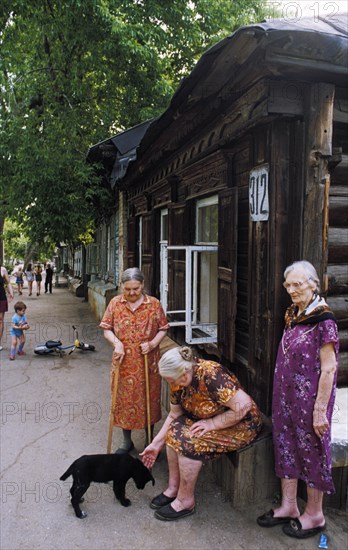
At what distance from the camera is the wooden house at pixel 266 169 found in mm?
2904

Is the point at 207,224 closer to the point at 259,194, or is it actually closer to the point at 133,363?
the point at 259,194

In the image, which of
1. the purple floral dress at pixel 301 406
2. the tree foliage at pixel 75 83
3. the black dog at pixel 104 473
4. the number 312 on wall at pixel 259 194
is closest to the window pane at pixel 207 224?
the number 312 on wall at pixel 259 194

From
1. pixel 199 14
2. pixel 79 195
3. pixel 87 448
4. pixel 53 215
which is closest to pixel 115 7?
pixel 199 14

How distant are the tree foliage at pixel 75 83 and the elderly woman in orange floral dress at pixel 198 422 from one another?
8187mm

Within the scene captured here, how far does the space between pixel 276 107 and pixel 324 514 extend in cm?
297

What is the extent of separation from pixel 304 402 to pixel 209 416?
688 mm

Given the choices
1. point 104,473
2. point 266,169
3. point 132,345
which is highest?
point 266,169

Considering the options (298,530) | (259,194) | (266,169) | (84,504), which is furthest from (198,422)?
(266,169)

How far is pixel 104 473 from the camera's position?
125 inches

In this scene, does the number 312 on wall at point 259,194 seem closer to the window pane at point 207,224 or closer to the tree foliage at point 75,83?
the window pane at point 207,224

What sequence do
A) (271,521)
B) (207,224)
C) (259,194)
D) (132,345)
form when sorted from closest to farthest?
(271,521) → (259,194) → (132,345) → (207,224)

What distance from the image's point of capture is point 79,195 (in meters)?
11.1

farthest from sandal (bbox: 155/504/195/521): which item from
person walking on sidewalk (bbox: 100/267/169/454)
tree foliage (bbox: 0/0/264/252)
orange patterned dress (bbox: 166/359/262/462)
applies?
tree foliage (bbox: 0/0/264/252)

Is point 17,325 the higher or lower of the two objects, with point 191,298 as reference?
lower
